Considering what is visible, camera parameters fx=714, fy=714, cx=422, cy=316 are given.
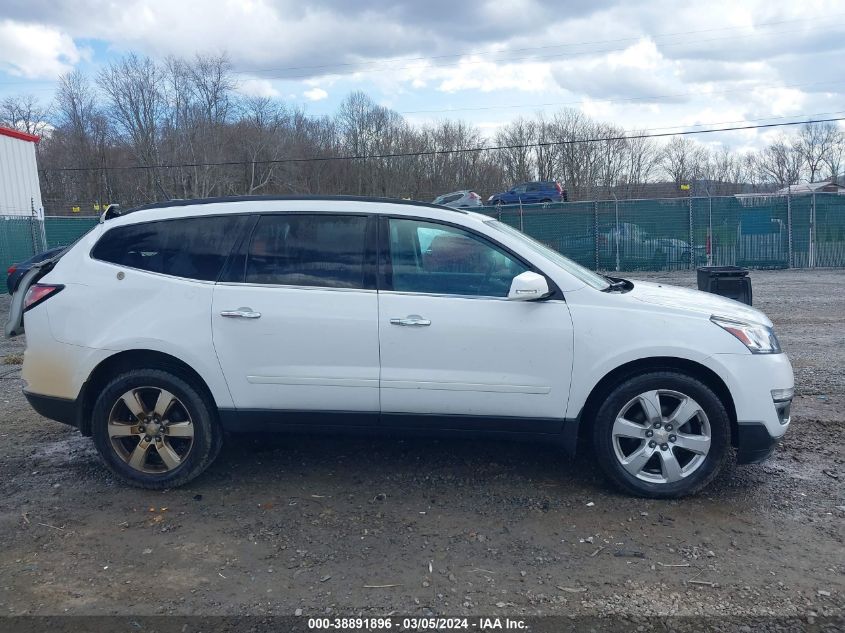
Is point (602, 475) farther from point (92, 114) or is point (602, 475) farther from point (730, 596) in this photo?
point (92, 114)

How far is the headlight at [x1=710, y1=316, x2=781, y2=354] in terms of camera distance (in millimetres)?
4242

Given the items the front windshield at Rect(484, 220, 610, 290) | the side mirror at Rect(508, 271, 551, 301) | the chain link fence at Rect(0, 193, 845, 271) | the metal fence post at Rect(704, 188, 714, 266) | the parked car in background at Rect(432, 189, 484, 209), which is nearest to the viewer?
the side mirror at Rect(508, 271, 551, 301)

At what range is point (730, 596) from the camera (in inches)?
130

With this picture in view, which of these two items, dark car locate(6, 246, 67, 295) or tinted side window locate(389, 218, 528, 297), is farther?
dark car locate(6, 246, 67, 295)

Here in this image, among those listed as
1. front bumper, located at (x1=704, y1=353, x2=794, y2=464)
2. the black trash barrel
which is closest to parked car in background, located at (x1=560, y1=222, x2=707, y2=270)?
the black trash barrel

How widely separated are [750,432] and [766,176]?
6527 centimetres

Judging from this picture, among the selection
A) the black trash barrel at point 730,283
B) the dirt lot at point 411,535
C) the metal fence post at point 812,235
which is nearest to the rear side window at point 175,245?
the dirt lot at point 411,535

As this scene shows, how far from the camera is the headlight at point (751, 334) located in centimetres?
424

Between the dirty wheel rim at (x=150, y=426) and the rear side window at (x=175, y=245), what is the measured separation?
2.62 ft

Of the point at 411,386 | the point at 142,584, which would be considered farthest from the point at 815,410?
the point at 142,584

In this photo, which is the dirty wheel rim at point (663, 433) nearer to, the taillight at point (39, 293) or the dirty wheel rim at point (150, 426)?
the dirty wheel rim at point (150, 426)

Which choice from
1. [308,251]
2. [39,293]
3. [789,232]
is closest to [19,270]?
[39,293]

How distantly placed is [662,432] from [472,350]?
1.24m

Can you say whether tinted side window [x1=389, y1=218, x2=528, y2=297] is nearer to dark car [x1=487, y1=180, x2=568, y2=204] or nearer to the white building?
the white building
